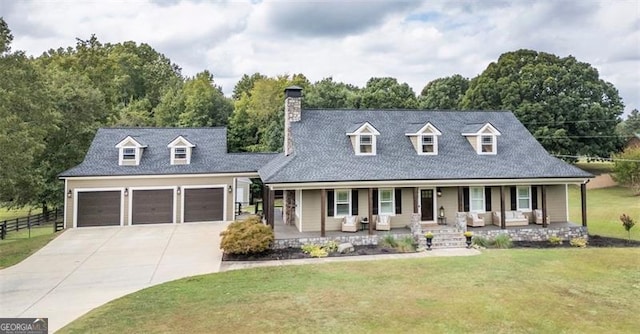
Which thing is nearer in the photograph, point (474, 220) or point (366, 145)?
point (474, 220)

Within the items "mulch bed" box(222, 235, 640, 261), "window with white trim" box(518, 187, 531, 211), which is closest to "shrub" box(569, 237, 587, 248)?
"mulch bed" box(222, 235, 640, 261)

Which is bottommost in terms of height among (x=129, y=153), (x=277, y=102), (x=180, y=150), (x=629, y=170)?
(x=629, y=170)

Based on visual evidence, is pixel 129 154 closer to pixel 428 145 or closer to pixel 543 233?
pixel 428 145

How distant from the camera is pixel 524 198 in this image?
20.1m

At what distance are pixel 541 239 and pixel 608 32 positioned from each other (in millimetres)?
10263

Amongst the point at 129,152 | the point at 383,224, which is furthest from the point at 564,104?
the point at 129,152

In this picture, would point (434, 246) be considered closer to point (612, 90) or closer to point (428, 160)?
point (428, 160)

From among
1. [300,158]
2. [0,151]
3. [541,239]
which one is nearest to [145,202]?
[0,151]

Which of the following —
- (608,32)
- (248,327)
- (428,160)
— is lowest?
(248,327)

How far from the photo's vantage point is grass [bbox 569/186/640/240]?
68.2ft

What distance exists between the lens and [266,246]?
15.5 metres

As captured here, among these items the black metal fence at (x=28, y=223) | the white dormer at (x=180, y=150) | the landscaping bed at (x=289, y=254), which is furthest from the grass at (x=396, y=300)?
the black metal fence at (x=28, y=223)

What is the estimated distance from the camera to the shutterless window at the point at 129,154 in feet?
76.1

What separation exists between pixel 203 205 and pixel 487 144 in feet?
56.4
